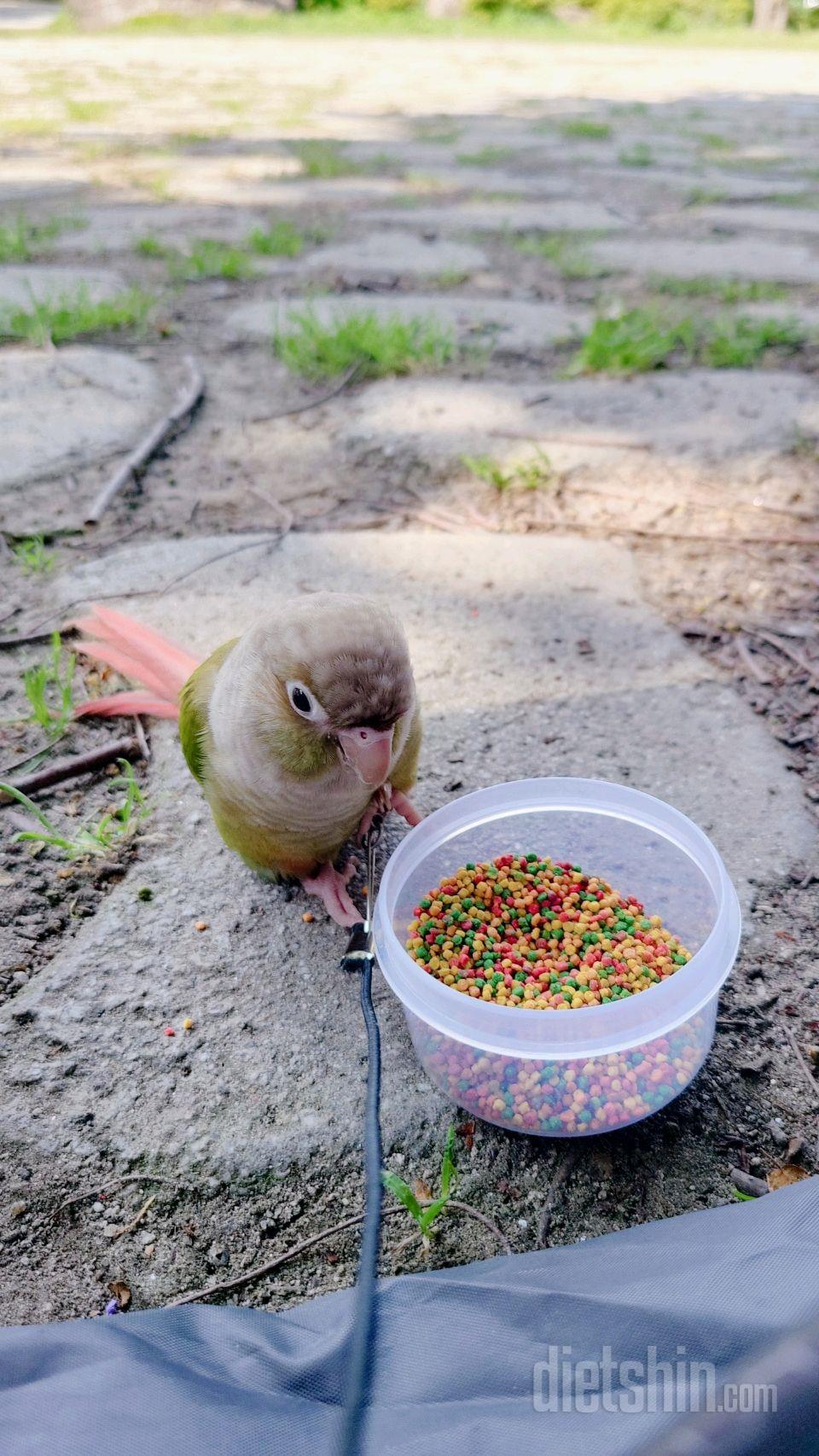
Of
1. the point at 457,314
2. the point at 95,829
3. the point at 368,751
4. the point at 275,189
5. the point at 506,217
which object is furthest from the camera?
the point at 275,189

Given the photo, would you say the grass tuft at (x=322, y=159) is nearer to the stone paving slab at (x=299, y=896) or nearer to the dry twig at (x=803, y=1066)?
the stone paving slab at (x=299, y=896)

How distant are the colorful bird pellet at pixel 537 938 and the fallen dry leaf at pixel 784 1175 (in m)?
0.29

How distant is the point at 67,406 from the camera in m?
3.34

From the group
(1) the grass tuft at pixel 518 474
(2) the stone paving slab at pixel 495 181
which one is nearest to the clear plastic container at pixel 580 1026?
(1) the grass tuft at pixel 518 474

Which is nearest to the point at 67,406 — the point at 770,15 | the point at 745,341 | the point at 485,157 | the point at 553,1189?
the point at 745,341

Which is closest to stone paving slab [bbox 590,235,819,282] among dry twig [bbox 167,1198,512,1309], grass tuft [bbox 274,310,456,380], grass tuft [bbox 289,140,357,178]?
grass tuft [bbox 274,310,456,380]

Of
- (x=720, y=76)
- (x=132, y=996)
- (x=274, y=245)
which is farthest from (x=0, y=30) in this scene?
(x=132, y=996)

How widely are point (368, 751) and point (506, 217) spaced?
4.80m

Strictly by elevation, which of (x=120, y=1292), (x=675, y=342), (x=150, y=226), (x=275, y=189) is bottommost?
(x=120, y=1292)

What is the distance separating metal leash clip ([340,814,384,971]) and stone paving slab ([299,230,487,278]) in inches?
139

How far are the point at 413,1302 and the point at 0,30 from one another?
815 inches

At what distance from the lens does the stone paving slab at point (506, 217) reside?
5281mm

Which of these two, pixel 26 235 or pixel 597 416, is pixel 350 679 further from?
pixel 26 235

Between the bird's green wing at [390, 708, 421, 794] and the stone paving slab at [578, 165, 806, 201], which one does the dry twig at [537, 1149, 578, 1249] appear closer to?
the bird's green wing at [390, 708, 421, 794]
